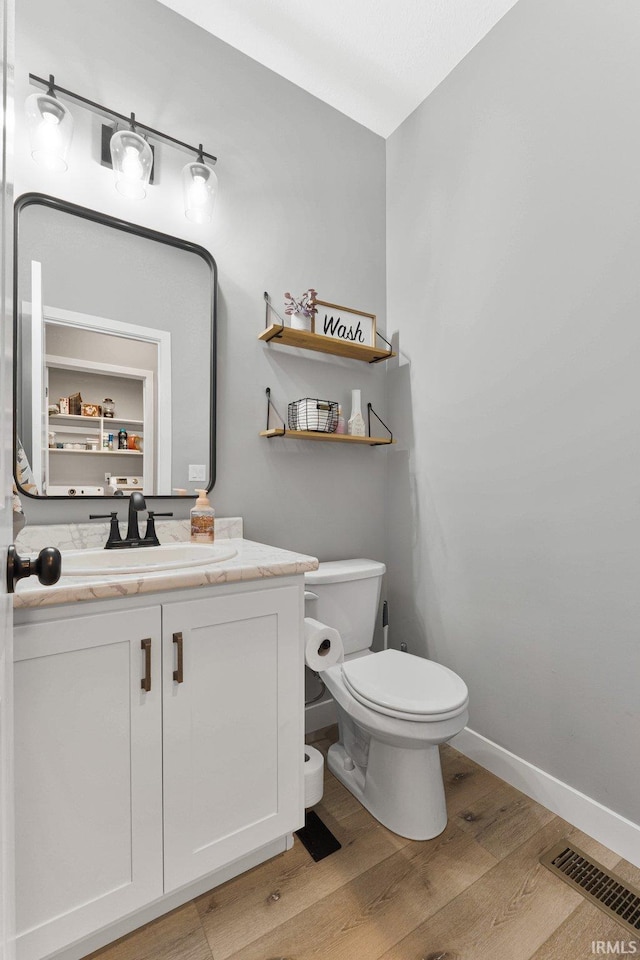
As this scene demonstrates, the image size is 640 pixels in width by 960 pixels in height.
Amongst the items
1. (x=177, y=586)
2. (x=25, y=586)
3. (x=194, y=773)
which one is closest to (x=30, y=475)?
(x=25, y=586)

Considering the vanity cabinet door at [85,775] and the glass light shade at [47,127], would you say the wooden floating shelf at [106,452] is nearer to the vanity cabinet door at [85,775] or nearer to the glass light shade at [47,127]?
the vanity cabinet door at [85,775]

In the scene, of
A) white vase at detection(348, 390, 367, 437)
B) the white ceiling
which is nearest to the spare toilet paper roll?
white vase at detection(348, 390, 367, 437)

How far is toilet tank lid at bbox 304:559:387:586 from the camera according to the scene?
1.74 m

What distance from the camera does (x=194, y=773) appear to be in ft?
3.78

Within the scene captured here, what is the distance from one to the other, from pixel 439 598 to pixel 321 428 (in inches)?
34.5

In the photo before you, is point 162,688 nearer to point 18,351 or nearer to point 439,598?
point 18,351

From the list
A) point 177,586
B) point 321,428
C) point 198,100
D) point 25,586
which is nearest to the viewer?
point 25,586

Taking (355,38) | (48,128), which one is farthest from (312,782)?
(355,38)

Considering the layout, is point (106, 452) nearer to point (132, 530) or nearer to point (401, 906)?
point (132, 530)

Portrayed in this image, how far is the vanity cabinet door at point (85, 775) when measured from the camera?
0.95 metres

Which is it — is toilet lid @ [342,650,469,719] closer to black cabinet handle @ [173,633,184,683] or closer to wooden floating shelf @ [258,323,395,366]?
black cabinet handle @ [173,633,184,683]

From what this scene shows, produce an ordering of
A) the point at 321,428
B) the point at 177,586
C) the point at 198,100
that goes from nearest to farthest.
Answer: the point at 177,586
the point at 198,100
the point at 321,428

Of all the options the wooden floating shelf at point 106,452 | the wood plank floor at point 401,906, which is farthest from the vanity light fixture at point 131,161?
the wood plank floor at point 401,906

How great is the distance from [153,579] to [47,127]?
1.40 meters
